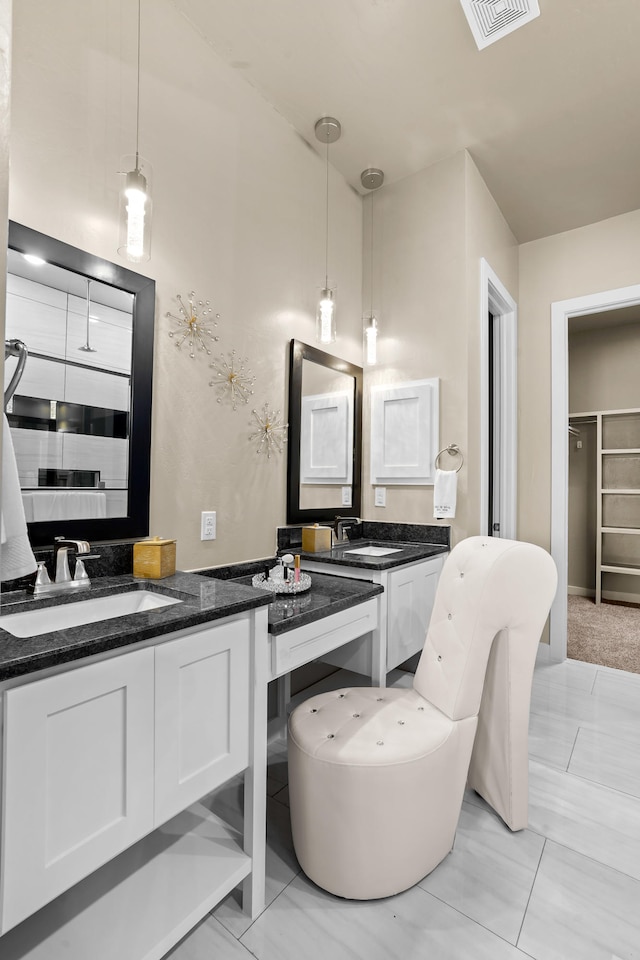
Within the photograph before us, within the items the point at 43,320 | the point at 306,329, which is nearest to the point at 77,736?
the point at 43,320

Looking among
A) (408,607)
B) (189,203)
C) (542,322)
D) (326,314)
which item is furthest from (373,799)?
(542,322)

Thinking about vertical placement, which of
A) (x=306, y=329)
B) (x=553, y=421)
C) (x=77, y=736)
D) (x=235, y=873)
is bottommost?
(x=235, y=873)

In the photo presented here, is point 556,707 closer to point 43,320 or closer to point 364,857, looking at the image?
point 364,857

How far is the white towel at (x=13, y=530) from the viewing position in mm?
991

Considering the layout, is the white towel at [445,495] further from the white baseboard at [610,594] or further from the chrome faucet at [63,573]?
the white baseboard at [610,594]

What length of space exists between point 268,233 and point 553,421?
7.40 feet

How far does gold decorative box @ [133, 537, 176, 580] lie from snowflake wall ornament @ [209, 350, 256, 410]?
2.28 feet

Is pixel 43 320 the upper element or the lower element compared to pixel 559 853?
upper

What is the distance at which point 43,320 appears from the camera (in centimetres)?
142

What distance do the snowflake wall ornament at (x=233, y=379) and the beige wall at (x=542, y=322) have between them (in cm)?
220

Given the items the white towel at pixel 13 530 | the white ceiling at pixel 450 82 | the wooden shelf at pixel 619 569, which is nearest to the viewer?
the white towel at pixel 13 530

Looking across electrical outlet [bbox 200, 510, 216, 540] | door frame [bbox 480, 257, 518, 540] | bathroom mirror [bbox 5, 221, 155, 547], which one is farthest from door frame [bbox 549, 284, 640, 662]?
bathroom mirror [bbox 5, 221, 155, 547]

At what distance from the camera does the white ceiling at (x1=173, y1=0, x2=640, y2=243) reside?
1.88 meters

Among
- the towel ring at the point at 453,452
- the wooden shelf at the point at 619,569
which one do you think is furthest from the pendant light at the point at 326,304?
the wooden shelf at the point at 619,569
